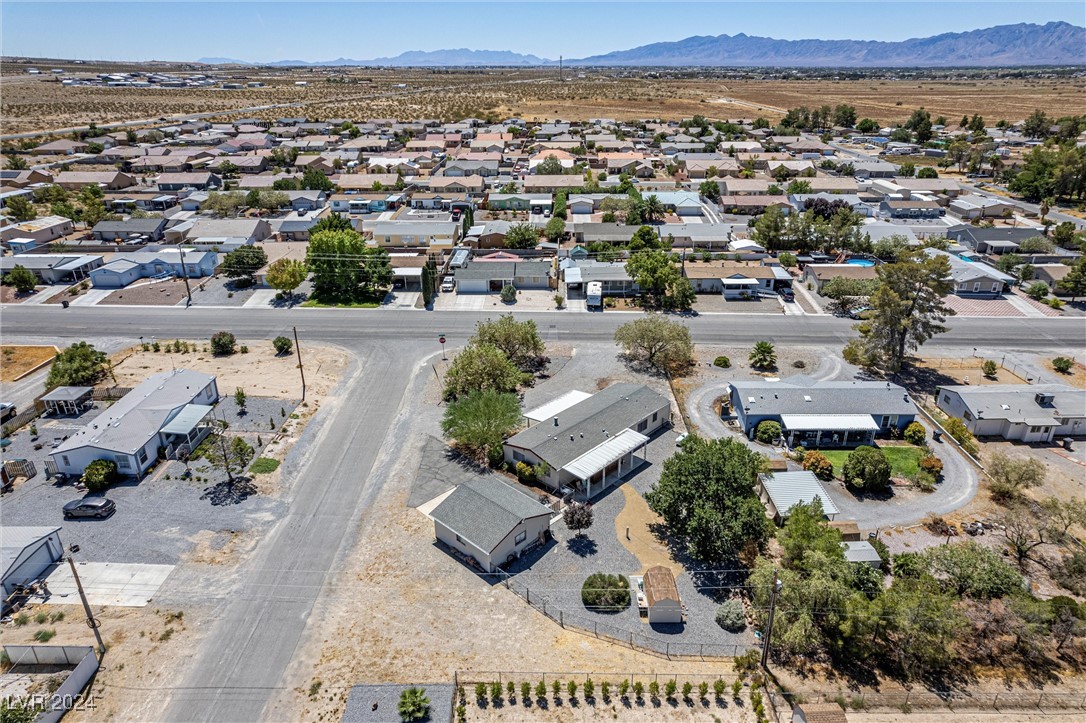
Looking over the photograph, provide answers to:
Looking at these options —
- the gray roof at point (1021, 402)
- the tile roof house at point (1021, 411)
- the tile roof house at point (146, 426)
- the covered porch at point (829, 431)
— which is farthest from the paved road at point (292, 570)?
the gray roof at point (1021, 402)

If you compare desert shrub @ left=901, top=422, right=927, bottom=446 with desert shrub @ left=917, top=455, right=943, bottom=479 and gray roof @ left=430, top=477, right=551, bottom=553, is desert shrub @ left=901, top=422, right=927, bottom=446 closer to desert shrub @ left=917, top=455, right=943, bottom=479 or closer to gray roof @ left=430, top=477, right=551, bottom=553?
desert shrub @ left=917, top=455, right=943, bottom=479

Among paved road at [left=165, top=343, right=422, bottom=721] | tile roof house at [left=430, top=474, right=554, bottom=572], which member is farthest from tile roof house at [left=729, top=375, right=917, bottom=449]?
paved road at [left=165, top=343, right=422, bottom=721]

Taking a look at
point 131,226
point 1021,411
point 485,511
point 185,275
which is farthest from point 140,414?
point 1021,411

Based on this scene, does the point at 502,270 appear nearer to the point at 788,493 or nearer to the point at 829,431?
the point at 829,431

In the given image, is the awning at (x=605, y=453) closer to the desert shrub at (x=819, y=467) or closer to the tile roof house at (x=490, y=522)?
the tile roof house at (x=490, y=522)

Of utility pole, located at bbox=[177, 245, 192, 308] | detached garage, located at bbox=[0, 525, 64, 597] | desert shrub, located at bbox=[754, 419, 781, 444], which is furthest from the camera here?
utility pole, located at bbox=[177, 245, 192, 308]

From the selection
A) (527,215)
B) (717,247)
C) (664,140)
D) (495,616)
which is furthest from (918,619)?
(664,140)
